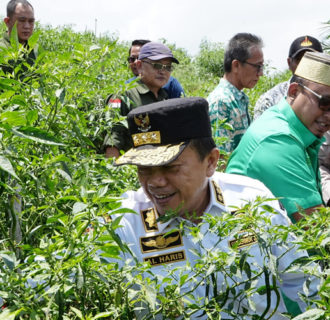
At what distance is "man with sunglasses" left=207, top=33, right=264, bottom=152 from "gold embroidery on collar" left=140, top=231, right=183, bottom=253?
2.15 metres

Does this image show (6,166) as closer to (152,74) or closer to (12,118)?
(12,118)

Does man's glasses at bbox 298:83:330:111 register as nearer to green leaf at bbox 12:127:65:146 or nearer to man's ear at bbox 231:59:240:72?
man's ear at bbox 231:59:240:72

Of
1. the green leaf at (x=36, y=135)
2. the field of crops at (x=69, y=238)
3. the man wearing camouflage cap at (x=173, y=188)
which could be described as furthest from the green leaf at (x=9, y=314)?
the man wearing camouflage cap at (x=173, y=188)

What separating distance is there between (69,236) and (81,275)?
0.11 metres

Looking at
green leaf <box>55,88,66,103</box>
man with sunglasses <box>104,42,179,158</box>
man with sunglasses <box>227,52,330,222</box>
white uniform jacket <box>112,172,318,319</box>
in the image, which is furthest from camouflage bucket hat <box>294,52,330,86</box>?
man with sunglasses <box>104,42,179,158</box>

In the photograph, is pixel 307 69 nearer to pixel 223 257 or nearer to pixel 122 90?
pixel 122 90

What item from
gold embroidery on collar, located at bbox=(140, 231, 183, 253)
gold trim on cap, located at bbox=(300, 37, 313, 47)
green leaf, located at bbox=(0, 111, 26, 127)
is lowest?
gold embroidery on collar, located at bbox=(140, 231, 183, 253)

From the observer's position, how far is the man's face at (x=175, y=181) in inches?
85.0

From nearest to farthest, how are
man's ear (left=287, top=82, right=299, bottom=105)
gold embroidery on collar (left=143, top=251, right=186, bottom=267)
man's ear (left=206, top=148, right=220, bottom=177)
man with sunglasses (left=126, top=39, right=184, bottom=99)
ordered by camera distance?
gold embroidery on collar (left=143, top=251, right=186, bottom=267) → man's ear (left=206, top=148, right=220, bottom=177) → man's ear (left=287, top=82, right=299, bottom=105) → man with sunglasses (left=126, top=39, right=184, bottom=99)

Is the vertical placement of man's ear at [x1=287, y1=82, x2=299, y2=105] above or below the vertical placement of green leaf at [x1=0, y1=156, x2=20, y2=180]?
below

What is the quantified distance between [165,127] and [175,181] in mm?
195

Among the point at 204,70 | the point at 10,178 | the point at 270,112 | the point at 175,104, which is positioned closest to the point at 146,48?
the point at 270,112

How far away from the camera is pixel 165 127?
2.21 meters

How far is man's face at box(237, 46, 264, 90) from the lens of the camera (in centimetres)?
457
